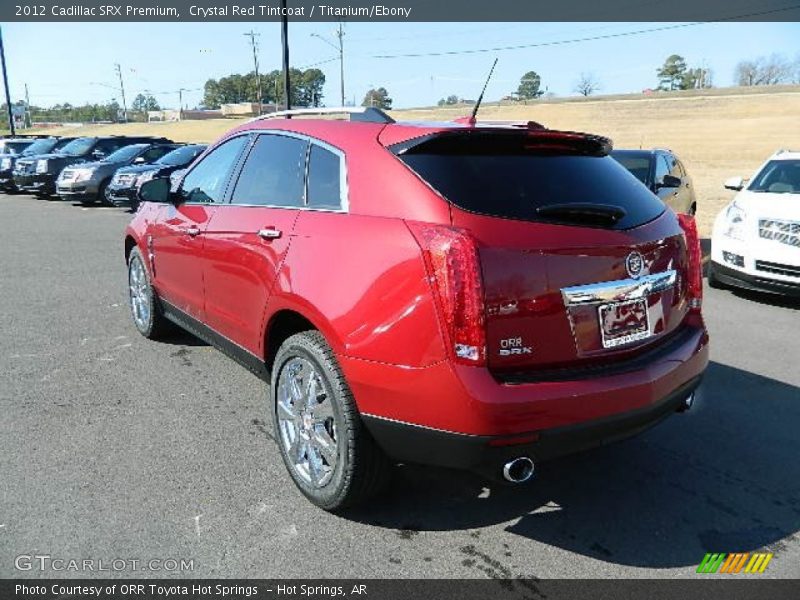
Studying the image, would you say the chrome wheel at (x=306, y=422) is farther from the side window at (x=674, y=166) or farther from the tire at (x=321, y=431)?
the side window at (x=674, y=166)

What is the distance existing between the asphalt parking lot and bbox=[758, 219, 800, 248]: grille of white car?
2.14m

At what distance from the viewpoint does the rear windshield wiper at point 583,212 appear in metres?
2.63

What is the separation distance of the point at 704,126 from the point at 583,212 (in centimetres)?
4976

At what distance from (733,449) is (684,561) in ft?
4.03

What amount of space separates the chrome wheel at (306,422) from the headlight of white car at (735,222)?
575 cm

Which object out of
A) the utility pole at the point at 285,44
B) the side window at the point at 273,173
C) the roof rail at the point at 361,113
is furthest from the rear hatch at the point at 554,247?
the utility pole at the point at 285,44

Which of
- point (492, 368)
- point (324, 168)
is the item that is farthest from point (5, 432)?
point (492, 368)

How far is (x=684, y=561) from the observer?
2721 millimetres

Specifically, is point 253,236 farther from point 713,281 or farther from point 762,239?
point 713,281

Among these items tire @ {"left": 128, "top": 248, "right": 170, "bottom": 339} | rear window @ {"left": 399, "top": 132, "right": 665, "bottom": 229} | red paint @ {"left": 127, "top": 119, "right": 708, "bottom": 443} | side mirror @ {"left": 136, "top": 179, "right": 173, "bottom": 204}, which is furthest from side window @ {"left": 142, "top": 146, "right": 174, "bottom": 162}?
rear window @ {"left": 399, "top": 132, "right": 665, "bottom": 229}

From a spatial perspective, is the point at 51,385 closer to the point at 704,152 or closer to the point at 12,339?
the point at 12,339

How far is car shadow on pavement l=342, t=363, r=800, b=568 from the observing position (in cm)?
284

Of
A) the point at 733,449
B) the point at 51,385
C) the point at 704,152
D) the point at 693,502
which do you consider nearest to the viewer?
the point at 693,502

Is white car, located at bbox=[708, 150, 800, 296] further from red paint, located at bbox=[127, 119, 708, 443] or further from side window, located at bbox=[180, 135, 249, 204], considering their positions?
side window, located at bbox=[180, 135, 249, 204]
